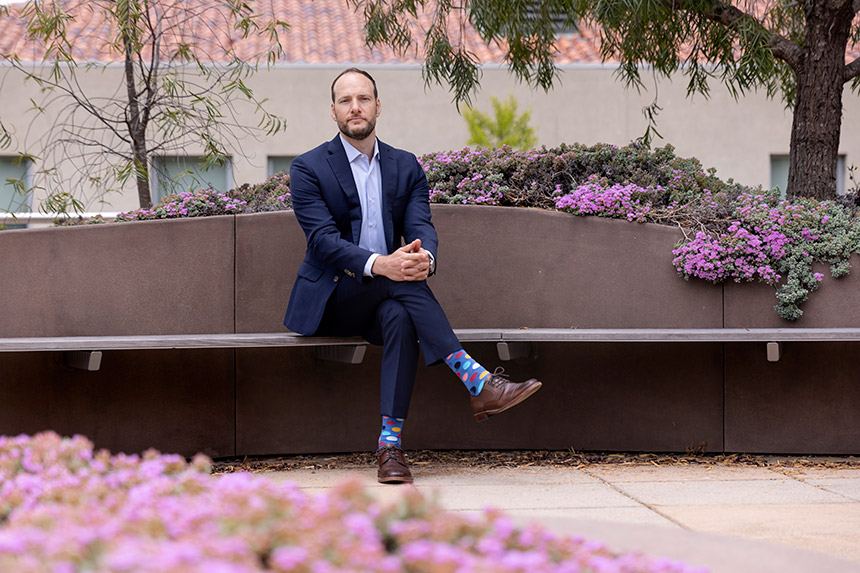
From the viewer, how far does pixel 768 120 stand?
14.1 m

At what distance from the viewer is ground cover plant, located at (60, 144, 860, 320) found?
412 centimetres

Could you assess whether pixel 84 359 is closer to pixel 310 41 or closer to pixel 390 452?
pixel 390 452

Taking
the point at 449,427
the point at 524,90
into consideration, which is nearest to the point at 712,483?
the point at 449,427

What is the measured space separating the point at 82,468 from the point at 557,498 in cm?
217

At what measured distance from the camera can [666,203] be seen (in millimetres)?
4559

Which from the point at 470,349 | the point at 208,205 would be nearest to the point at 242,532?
the point at 470,349

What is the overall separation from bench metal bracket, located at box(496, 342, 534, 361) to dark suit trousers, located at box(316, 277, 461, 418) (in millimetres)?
294

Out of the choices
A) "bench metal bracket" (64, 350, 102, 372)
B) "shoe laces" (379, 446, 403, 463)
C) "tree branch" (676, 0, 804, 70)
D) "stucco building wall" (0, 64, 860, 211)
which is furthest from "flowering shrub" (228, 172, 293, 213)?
"stucco building wall" (0, 64, 860, 211)

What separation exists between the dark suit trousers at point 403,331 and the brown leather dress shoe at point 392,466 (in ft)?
0.46

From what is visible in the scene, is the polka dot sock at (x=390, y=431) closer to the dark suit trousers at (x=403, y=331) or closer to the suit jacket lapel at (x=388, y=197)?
the dark suit trousers at (x=403, y=331)

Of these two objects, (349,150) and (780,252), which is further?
(780,252)

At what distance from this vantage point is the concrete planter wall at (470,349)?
Answer: 4.14 metres

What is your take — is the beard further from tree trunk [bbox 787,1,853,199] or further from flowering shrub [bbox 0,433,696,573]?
Answer: tree trunk [bbox 787,1,853,199]

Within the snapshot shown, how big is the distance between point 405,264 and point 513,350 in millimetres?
733
